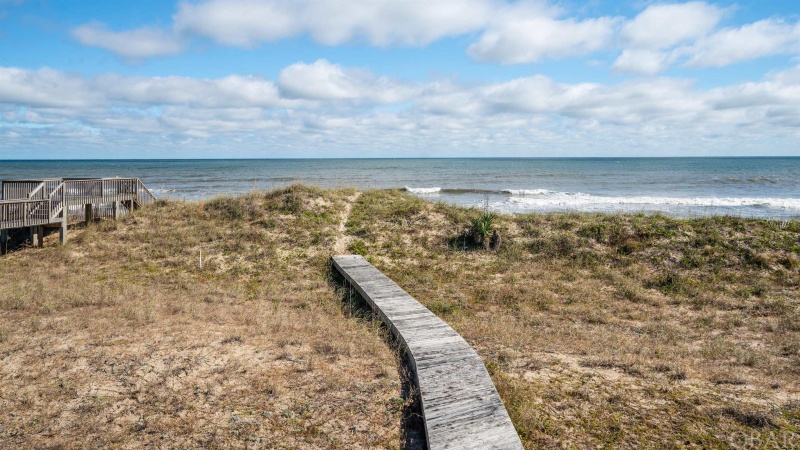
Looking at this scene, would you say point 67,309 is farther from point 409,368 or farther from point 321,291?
point 409,368

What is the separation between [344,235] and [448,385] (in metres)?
10.7

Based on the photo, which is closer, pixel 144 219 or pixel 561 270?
pixel 561 270

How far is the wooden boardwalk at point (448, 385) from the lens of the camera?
4.90 meters

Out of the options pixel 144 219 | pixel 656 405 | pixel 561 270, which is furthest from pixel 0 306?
pixel 561 270

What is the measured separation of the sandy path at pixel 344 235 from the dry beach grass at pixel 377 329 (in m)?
0.10

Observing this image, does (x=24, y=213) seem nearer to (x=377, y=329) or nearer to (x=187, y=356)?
(x=187, y=356)

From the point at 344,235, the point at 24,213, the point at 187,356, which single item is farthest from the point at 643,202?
the point at 24,213

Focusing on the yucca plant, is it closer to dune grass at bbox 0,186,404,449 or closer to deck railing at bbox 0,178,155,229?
dune grass at bbox 0,186,404,449

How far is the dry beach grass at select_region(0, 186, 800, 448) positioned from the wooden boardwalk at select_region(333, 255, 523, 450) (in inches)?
15.6

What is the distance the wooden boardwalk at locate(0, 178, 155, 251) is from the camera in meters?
14.1

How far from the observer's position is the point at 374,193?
67.7ft

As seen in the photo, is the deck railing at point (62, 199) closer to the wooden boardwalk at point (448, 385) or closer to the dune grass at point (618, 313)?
the dune grass at point (618, 313)

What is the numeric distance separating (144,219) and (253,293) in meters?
8.88

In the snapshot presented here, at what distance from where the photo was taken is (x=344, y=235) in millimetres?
16125
